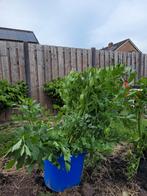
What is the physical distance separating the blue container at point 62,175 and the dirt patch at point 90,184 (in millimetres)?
57

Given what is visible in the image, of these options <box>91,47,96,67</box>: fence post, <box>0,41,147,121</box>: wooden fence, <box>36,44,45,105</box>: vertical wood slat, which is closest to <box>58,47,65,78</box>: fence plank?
<box>0,41,147,121</box>: wooden fence

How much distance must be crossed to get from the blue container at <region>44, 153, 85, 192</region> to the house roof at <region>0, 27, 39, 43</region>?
957 centimetres

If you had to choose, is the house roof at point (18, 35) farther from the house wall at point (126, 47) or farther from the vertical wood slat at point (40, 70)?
the house wall at point (126, 47)

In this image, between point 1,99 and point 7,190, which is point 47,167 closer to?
point 7,190

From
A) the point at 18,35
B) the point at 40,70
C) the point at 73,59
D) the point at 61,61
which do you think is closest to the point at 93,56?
the point at 73,59

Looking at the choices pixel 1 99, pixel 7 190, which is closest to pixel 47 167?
pixel 7 190

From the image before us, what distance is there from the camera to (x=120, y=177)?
5.54 ft

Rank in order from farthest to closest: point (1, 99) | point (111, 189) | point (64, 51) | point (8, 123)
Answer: point (64, 51) < point (8, 123) < point (1, 99) < point (111, 189)

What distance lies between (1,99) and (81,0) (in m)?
2.76

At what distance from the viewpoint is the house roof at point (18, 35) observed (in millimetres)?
10142

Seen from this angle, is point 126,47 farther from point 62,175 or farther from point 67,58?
point 62,175

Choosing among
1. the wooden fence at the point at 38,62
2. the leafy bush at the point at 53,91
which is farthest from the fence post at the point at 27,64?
the leafy bush at the point at 53,91

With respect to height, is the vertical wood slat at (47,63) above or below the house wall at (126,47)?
below

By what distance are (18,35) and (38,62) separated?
8349 millimetres
